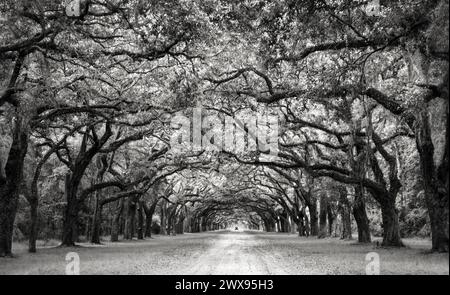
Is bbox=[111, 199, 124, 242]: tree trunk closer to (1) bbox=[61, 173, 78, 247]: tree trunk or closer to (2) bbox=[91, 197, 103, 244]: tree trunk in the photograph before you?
(2) bbox=[91, 197, 103, 244]: tree trunk

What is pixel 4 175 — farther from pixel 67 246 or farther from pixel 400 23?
pixel 400 23

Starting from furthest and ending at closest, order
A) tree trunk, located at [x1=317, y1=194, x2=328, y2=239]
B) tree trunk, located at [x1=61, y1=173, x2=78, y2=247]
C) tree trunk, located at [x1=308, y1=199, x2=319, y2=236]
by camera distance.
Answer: tree trunk, located at [x1=308, y1=199, x2=319, y2=236] → tree trunk, located at [x1=317, y1=194, x2=328, y2=239] → tree trunk, located at [x1=61, y1=173, x2=78, y2=247]

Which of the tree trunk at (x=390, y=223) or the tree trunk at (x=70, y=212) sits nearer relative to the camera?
the tree trunk at (x=390, y=223)

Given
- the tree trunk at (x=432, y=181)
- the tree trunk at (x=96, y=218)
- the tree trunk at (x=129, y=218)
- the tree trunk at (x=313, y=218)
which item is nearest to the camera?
the tree trunk at (x=432, y=181)

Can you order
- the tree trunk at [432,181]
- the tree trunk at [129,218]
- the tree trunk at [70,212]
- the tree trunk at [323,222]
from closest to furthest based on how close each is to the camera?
the tree trunk at [432,181], the tree trunk at [70,212], the tree trunk at [129,218], the tree trunk at [323,222]

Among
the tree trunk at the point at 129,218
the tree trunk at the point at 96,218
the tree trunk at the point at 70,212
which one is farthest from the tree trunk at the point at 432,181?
the tree trunk at the point at 129,218

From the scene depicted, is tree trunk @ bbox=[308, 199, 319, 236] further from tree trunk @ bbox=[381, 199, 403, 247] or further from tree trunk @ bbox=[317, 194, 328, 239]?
tree trunk @ bbox=[381, 199, 403, 247]

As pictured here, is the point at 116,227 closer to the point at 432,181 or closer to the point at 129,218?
the point at 129,218

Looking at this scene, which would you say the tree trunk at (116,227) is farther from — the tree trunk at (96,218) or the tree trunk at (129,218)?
the tree trunk at (96,218)

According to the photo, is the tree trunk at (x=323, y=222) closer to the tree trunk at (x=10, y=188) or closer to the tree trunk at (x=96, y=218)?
the tree trunk at (x=96, y=218)

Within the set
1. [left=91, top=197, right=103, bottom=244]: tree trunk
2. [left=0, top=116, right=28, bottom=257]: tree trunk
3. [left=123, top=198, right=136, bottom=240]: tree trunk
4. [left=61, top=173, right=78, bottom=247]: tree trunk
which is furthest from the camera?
[left=123, top=198, right=136, bottom=240]: tree trunk

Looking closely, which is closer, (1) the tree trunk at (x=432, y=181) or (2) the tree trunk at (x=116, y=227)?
(1) the tree trunk at (x=432, y=181)

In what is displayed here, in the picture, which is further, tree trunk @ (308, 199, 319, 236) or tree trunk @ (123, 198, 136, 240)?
tree trunk @ (308, 199, 319, 236)

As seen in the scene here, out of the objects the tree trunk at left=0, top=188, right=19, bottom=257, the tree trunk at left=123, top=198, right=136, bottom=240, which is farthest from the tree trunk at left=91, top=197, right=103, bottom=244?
the tree trunk at left=0, top=188, right=19, bottom=257
